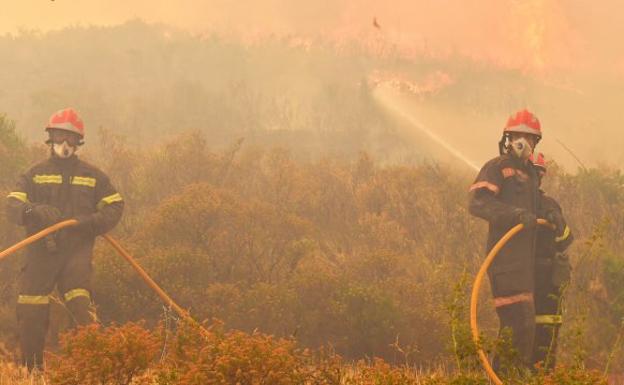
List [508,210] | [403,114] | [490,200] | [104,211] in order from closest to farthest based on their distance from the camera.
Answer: [508,210]
[490,200]
[104,211]
[403,114]

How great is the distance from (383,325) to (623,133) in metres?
25.1

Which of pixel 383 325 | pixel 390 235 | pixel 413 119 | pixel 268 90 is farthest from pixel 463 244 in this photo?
pixel 268 90

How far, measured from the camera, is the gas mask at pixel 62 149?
7586mm

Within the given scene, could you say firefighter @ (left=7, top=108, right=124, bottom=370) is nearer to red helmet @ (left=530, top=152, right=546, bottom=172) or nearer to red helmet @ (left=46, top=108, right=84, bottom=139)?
red helmet @ (left=46, top=108, right=84, bottom=139)

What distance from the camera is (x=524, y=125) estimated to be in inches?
274

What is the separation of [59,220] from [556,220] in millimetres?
4615

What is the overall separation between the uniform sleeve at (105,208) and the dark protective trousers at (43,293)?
0.36m

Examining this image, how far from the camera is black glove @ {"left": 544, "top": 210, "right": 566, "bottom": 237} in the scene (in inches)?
271

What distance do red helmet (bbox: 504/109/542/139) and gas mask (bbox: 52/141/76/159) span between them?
13.8 feet

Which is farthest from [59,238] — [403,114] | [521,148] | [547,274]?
[403,114]

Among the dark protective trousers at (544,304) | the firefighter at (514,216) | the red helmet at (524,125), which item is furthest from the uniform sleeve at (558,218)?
the red helmet at (524,125)

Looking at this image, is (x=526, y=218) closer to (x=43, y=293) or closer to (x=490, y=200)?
(x=490, y=200)

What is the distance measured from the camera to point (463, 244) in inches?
510

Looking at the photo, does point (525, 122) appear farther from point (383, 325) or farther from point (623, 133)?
point (623, 133)
